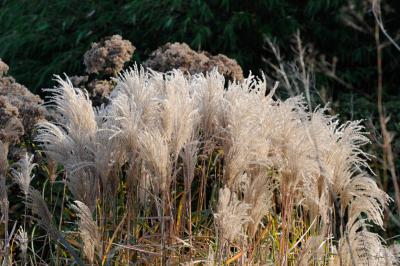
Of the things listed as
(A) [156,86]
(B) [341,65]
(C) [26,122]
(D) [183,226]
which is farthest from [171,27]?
(D) [183,226]

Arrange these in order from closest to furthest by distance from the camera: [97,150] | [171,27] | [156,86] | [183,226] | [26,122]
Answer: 1. [97,150]
2. [183,226]
3. [156,86]
4. [26,122]
5. [171,27]

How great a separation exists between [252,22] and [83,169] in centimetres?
472

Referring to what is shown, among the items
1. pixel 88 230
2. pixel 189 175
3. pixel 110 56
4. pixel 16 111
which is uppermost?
pixel 110 56

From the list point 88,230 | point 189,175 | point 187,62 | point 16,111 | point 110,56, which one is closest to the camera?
point 88,230

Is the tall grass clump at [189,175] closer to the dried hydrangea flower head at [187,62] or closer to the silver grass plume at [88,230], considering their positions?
the silver grass plume at [88,230]

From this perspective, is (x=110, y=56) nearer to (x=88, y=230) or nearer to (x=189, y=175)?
(x=189, y=175)

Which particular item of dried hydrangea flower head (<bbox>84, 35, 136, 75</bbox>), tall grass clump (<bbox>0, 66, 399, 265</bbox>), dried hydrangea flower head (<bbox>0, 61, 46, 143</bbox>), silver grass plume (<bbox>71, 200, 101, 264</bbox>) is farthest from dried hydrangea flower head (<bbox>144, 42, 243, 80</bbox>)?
silver grass plume (<bbox>71, 200, 101, 264</bbox>)

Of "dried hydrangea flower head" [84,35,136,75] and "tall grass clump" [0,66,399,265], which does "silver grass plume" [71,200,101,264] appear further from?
"dried hydrangea flower head" [84,35,136,75]

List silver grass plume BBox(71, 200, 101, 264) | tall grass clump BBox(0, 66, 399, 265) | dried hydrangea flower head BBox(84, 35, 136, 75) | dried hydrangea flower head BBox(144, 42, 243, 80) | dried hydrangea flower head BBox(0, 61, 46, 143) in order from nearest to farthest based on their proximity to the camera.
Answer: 1. silver grass plume BBox(71, 200, 101, 264)
2. tall grass clump BBox(0, 66, 399, 265)
3. dried hydrangea flower head BBox(0, 61, 46, 143)
4. dried hydrangea flower head BBox(84, 35, 136, 75)
5. dried hydrangea flower head BBox(144, 42, 243, 80)

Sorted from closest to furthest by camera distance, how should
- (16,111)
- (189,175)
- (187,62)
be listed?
(189,175) → (16,111) → (187,62)

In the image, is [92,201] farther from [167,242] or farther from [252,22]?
[252,22]

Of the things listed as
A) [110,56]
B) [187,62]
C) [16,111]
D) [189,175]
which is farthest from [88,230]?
[187,62]

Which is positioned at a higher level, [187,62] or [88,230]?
[187,62]

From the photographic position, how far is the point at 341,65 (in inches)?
324
